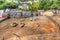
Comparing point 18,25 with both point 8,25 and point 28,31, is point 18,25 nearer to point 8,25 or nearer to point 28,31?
point 8,25

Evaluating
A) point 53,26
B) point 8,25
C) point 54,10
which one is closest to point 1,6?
point 54,10

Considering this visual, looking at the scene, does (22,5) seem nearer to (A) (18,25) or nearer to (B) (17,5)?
(B) (17,5)

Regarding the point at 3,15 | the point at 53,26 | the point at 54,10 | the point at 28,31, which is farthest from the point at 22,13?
the point at 28,31

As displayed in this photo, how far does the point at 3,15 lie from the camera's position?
16.5 metres

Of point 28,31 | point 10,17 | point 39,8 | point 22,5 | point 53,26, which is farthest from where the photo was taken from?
point 22,5

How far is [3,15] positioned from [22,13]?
163cm

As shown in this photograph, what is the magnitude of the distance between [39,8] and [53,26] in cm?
835

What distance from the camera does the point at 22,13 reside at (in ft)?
55.0

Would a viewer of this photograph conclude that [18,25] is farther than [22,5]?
No

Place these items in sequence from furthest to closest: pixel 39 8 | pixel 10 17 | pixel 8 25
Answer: pixel 39 8 → pixel 10 17 → pixel 8 25

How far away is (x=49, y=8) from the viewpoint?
65.5 ft

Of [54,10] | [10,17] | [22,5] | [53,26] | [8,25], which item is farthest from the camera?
[22,5]

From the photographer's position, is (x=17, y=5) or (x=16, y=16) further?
(x=17, y=5)

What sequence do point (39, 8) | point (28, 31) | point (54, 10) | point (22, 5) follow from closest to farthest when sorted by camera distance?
1. point (28, 31)
2. point (54, 10)
3. point (39, 8)
4. point (22, 5)
